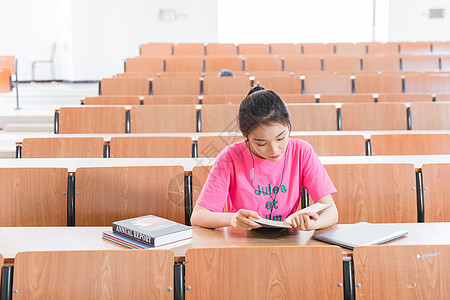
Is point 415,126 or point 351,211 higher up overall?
point 415,126

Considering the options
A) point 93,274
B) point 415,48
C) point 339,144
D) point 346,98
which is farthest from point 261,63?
point 93,274

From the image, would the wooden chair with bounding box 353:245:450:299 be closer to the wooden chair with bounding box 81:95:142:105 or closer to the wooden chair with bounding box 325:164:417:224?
the wooden chair with bounding box 325:164:417:224

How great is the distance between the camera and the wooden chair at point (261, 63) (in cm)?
654

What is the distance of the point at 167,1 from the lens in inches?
384

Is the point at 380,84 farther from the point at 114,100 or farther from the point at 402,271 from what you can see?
the point at 402,271

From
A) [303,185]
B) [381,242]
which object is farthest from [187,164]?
[381,242]

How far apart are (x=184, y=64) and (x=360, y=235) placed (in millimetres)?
5395

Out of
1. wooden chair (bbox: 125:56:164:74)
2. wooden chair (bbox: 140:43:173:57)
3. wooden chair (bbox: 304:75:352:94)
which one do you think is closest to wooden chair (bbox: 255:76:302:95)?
wooden chair (bbox: 304:75:352:94)

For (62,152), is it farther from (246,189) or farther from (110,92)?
(110,92)

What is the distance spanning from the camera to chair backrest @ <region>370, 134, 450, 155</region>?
9.67ft

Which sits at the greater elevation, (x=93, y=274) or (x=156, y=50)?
(x=156, y=50)

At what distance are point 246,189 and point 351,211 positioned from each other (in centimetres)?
71

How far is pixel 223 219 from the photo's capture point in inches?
65.6

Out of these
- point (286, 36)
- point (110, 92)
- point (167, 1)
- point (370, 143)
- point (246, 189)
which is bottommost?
point (246, 189)
